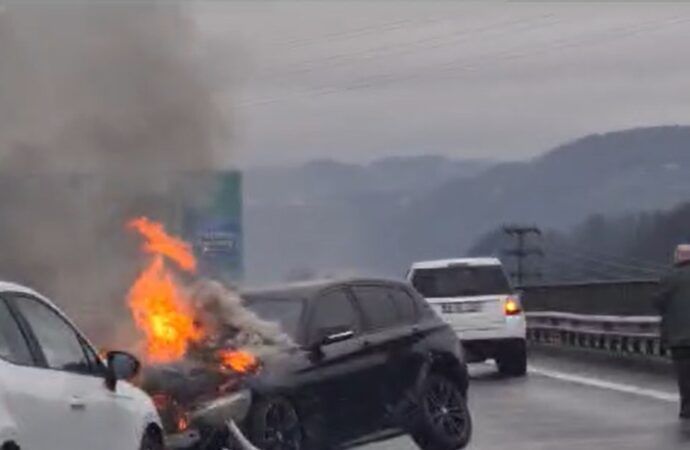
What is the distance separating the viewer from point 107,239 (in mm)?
17469

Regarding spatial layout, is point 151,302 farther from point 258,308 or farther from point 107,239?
point 107,239

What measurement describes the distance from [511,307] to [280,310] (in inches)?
508

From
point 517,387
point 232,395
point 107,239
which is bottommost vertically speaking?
point 517,387

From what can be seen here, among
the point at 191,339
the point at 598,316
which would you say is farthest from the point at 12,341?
the point at 598,316

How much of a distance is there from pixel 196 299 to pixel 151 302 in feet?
1.39

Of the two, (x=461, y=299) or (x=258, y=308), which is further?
(x=461, y=299)

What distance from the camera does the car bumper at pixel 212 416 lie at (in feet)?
41.7

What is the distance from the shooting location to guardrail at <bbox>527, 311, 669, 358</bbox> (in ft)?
91.7

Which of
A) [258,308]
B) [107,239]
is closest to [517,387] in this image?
[107,239]

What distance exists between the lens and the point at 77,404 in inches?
372

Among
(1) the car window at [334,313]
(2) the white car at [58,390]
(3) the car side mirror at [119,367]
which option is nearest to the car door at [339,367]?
(1) the car window at [334,313]

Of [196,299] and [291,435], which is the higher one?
[196,299]

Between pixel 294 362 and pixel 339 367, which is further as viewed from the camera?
pixel 339 367

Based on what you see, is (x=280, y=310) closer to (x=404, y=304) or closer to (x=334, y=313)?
(x=334, y=313)
